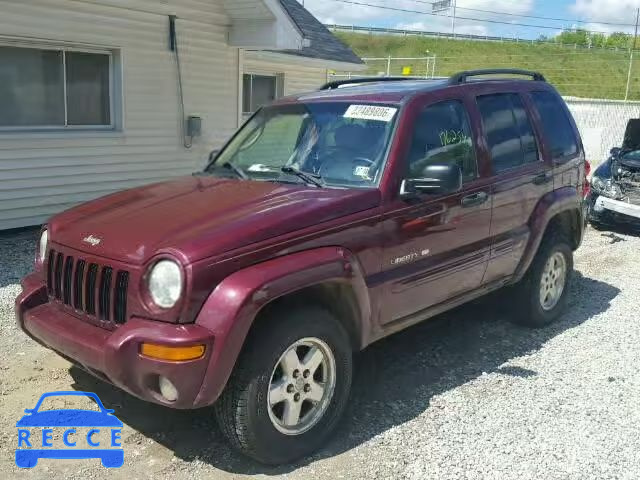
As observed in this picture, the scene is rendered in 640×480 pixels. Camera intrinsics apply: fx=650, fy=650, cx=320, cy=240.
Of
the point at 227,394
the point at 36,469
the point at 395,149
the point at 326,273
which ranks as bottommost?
the point at 36,469

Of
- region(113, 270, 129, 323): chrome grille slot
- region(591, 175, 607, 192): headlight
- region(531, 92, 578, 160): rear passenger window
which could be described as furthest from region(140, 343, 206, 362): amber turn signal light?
region(591, 175, 607, 192): headlight

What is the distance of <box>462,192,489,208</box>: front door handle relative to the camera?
4370 millimetres

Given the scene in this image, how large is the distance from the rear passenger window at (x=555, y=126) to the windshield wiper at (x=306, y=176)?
2.36m

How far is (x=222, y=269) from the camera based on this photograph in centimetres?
306

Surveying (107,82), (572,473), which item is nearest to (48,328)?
(572,473)

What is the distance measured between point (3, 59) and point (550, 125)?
6.36m

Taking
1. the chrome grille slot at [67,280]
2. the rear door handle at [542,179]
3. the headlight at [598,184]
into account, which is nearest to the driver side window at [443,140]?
the rear door handle at [542,179]

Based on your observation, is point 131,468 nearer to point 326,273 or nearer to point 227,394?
point 227,394

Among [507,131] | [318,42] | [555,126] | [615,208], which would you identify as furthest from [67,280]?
[318,42]

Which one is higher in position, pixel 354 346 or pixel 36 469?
pixel 354 346

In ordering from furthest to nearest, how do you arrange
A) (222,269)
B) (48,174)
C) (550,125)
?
(48,174) < (550,125) < (222,269)

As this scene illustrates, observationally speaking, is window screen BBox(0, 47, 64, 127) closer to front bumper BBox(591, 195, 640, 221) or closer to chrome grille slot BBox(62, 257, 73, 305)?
chrome grille slot BBox(62, 257, 73, 305)

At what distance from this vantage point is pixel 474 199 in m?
4.45

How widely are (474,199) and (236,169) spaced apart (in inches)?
64.7
